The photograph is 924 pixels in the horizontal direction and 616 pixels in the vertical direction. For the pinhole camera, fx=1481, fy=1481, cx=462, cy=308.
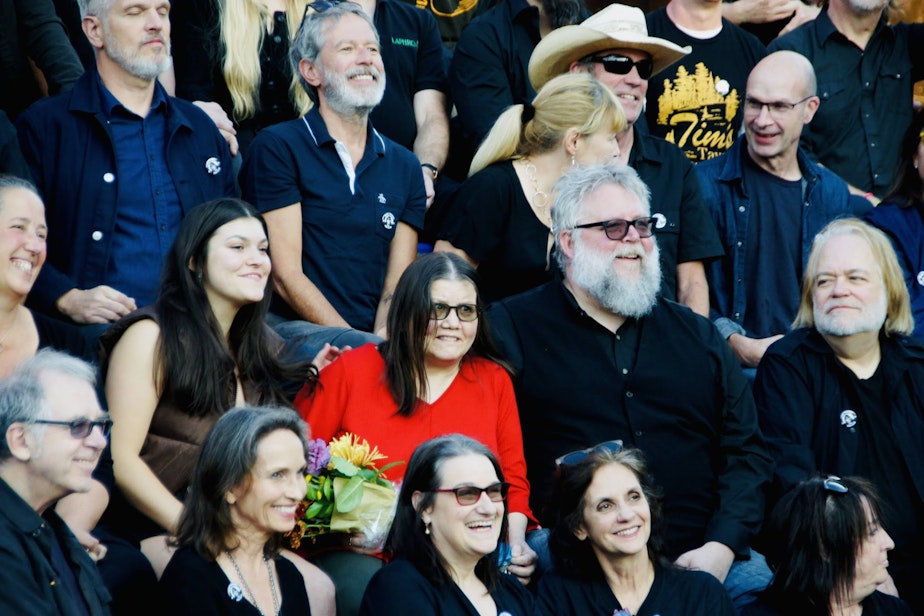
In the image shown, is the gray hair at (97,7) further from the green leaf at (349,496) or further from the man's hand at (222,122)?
the green leaf at (349,496)

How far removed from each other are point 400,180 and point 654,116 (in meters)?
1.81

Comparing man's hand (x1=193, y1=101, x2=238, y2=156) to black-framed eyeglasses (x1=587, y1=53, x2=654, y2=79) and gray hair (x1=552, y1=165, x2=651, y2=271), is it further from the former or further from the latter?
black-framed eyeglasses (x1=587, y1=53, x2=654, y2=79)

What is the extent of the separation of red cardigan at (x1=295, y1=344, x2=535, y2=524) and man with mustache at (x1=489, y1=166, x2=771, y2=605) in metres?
0.21

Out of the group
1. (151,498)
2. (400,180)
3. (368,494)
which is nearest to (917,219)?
(400,180)

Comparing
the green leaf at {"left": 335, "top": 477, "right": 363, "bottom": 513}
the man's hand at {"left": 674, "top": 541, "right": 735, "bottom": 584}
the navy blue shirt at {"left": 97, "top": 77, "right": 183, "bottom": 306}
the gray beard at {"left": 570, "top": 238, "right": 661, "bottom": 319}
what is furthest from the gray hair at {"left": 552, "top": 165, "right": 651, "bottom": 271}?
the navy blue shirt at {"left": 97, "top": 77, "right": 183, "bottom": 306}

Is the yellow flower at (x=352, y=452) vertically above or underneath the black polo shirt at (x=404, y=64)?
underneath

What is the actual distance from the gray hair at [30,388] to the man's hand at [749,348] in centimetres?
319

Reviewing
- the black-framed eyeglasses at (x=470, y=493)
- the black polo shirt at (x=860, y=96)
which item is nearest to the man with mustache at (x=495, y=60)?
the black polo shirt at (x=860, y=96)

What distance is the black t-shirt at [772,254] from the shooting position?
6.98m

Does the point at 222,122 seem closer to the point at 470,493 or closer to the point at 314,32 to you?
the point at 314,32

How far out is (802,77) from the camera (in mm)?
7293

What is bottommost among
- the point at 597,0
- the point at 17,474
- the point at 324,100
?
the point at 17,474

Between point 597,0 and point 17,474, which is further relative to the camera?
point 597,0

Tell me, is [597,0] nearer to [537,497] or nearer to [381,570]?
[537,497]
